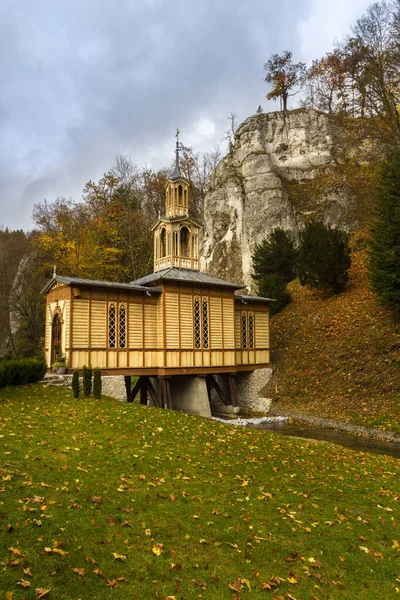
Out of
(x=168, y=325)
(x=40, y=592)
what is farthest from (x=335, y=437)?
(x=40, y=592)

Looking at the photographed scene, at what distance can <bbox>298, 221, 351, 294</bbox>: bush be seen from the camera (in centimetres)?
2656

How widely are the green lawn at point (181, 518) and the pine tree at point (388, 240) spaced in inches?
438

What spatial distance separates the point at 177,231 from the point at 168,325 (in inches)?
246

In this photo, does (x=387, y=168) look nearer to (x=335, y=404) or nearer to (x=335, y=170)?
(x=335, y=404)

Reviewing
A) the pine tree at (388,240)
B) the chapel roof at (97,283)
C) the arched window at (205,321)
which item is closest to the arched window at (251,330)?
the arched window at (205,321)

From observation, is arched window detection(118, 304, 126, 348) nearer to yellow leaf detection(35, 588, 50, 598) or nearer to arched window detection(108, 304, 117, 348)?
arched window detection(108, 304, 117, 348)

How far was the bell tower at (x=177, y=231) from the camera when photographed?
23500mm

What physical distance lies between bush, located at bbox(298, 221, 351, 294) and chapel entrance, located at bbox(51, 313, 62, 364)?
16.3m

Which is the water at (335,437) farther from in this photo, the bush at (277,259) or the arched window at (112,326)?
the bush at (277,259)

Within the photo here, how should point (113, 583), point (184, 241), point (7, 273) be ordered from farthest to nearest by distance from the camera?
point (7, 273), point (184, 241), point (113, 583)

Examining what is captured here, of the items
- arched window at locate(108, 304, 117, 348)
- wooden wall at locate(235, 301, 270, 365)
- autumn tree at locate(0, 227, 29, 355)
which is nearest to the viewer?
arched window at locate(108, 304, 117, 348)

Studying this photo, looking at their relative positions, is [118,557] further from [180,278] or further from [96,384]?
[180,278]

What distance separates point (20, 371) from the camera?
1545 cm

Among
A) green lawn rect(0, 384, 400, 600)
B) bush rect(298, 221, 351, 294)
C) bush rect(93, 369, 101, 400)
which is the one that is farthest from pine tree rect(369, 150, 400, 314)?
bush rect(93, 369, 101, 400)
